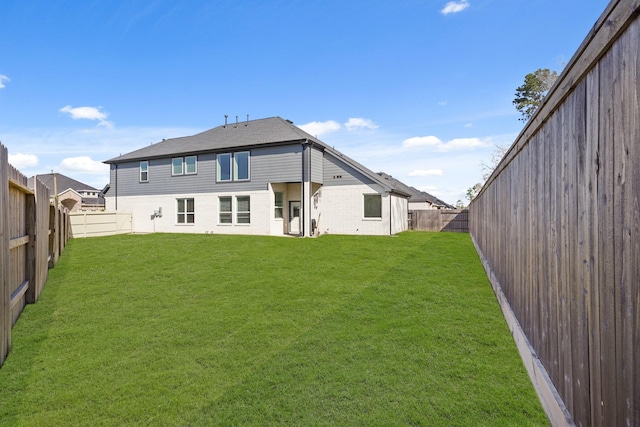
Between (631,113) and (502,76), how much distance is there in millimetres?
11422

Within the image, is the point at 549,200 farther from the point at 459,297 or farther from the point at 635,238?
the point at 459,297

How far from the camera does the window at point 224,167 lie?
1781 cm

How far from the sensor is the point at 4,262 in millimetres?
3578

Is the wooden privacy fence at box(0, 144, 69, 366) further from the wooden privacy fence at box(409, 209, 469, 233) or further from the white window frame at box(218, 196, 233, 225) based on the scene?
the wooden privacy fence at box(409, 209, 469, 233)

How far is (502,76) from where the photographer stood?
10688 millimetres

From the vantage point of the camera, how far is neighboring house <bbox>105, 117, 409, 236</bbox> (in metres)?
16.5

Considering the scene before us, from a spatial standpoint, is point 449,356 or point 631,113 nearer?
point 631,113

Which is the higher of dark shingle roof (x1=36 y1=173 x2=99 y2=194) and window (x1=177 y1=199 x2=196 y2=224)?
dark shingle roof (x1=36 y1=173 x2=99 y2=194)

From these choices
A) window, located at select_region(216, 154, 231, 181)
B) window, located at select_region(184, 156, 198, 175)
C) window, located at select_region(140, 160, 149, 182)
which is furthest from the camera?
window, located at select_region(140, 160, 149, 182)

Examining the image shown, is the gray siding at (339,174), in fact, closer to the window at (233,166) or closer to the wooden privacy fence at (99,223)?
the window at (233,166)

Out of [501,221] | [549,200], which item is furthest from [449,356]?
[501,221]

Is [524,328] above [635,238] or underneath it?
underneath

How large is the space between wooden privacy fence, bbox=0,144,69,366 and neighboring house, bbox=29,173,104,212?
32518mm

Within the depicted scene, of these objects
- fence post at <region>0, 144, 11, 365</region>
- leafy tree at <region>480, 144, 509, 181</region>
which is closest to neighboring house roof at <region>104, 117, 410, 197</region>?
fence post at <region>0, 144, 11, 365</region>
